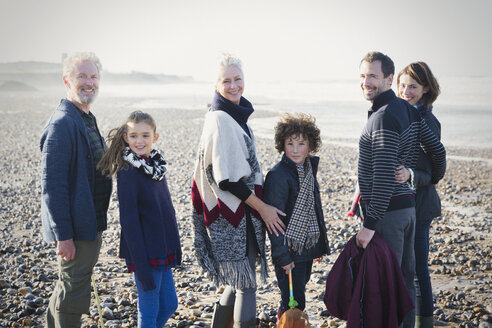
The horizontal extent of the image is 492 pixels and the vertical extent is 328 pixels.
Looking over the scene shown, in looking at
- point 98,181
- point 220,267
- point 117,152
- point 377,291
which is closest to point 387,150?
point 377,291

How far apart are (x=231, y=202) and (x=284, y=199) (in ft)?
1.61

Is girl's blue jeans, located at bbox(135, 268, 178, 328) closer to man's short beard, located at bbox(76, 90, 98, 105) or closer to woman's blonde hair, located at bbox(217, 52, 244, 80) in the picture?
man's short beard, located at bbox(76, 90, 98, 105)

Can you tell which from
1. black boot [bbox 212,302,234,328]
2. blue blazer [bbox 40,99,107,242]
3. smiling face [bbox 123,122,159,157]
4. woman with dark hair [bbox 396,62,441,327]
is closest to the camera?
blue blazer [bbox 40,99,107,242]

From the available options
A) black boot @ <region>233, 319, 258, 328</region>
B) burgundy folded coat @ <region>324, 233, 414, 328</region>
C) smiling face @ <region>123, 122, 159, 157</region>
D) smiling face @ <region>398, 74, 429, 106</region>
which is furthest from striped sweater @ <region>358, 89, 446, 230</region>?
smiling face @ <region>123, 122, 159, 157</region>

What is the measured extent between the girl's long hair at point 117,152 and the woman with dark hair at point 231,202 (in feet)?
1.97

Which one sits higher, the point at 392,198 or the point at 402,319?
the point at 392,198

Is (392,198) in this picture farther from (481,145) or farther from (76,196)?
(481,145)

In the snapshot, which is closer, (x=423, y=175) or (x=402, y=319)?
(x=402, y=319)

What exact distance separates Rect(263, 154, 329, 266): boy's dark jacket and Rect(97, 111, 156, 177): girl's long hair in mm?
1185

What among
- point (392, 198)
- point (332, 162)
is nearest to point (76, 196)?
point (392, 198)

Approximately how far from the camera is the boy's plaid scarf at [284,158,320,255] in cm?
364

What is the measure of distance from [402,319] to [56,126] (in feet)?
10.6

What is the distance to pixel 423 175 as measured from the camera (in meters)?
3.76

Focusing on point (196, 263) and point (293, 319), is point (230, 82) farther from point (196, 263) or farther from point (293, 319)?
point (196, 263)
